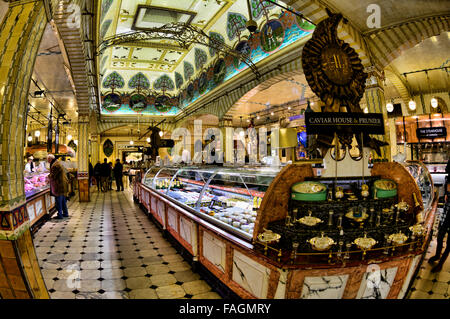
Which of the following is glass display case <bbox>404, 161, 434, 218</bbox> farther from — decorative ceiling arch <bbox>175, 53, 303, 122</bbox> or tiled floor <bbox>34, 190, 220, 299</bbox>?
tiled floor <bbox>34, 190, 220, 299</bbox>

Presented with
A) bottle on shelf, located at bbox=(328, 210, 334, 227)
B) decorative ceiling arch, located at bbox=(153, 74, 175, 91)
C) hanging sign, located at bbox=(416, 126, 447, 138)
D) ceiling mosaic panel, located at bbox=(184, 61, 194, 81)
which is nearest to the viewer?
bottle on shelf, located at bbox=(328, 210, 334, 227)

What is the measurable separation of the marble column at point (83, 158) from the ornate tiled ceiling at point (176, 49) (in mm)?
2777

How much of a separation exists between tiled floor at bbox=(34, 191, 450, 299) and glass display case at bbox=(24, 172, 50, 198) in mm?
1069

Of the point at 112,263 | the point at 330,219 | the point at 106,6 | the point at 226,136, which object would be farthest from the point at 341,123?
the point at 226,136

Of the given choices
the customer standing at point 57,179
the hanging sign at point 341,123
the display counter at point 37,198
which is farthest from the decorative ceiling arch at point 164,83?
the hanging sign at point 341,123

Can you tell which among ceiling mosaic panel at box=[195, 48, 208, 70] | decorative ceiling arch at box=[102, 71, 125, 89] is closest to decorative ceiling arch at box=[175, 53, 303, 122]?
ceiling mosaic panel at box=[195, 48, 208, 70]

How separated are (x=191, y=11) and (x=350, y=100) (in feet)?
25.9

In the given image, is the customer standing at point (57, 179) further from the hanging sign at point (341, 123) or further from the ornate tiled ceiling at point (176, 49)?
the hanging sign at point (341, 123)

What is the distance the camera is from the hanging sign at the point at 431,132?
9.43m

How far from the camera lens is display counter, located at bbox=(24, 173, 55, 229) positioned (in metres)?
5.59

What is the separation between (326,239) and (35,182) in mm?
8128

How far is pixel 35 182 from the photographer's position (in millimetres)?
7215

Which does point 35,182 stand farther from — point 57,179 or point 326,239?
point 326,239

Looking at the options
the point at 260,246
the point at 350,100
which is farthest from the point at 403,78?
the point at 260,246
